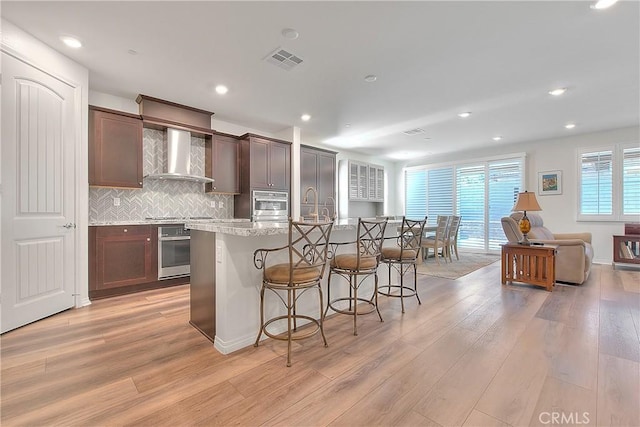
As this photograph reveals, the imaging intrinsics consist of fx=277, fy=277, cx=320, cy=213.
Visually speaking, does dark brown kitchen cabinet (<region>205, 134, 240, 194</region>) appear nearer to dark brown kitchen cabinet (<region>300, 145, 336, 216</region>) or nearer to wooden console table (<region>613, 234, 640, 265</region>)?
dark brown kitchen cabinet (<region>300, 145, 336, 216</region>)

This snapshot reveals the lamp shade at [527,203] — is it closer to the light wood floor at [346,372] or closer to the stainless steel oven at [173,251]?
the light wood floor at [346,372]

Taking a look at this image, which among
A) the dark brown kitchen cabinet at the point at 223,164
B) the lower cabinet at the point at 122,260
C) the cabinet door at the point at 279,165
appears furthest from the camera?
the cabinet door at the point at 279,165

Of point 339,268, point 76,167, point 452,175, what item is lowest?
point 339,268

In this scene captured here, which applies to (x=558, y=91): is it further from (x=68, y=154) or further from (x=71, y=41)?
(x=68, y=154)

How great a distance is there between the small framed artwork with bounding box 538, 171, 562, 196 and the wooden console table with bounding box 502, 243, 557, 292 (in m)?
3.08

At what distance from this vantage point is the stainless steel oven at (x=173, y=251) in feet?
12.4

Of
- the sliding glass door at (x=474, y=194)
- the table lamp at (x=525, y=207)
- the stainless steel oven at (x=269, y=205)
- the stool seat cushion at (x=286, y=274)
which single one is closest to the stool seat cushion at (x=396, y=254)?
the stool seat cushion at (x=286, y=274)

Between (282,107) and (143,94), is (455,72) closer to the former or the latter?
(282,107)

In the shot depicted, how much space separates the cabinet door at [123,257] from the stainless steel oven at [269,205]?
1621 mm

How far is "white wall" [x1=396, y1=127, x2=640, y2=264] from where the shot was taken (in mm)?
5455

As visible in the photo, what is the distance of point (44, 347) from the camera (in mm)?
2139

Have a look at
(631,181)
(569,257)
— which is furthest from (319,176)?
(631,181)

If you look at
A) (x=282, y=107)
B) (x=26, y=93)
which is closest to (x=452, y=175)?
(x=282, y=107)

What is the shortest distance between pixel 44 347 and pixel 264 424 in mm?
2022
